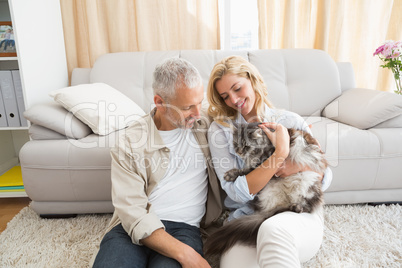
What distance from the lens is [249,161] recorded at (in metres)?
1.25

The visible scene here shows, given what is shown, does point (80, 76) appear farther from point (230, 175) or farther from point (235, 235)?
point (235, 235)

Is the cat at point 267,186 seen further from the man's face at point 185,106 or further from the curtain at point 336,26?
the curtain at point 336,26

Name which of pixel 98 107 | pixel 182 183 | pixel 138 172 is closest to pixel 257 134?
pixel 182 183

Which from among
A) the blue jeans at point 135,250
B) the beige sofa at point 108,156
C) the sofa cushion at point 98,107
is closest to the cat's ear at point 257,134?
the blue jeans at point 135,250

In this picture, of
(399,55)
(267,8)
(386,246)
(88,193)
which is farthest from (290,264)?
(267,8)

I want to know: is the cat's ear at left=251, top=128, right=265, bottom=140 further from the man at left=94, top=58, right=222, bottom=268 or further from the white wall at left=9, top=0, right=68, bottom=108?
the white wall at left=9, top=0, right=68, bottom=108

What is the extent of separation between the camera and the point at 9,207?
6.66ft

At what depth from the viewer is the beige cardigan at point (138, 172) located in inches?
41.6

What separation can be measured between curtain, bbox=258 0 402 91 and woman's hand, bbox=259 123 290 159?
5.87 ft

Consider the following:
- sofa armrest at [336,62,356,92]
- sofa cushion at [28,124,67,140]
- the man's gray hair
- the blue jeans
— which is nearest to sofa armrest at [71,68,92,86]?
sofa cushion at [28,124,67,140]

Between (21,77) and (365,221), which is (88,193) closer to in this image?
(21,77)

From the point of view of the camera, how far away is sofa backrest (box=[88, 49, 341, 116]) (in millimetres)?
2305

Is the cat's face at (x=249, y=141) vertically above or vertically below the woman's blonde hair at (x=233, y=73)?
below

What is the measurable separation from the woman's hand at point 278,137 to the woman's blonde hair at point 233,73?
12 cm
